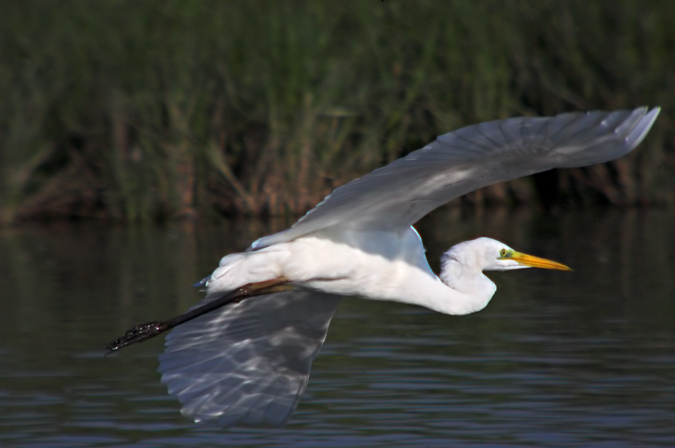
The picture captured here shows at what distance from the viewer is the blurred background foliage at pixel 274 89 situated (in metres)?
13.5

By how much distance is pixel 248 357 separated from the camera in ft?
20.2

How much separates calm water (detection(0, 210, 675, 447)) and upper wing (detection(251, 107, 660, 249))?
1.18m

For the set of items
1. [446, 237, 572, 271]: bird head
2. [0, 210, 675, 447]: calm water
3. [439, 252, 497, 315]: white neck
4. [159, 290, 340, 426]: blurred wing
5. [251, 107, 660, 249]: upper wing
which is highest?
[251, 107, 660, 249]: upper wing

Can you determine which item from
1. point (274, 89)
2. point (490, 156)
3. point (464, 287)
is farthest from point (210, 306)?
point (274, 89)

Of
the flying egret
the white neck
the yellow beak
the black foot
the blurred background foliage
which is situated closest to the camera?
the flying egret

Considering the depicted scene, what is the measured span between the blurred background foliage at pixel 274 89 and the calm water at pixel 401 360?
1640mm

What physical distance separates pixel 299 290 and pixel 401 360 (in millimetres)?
1421

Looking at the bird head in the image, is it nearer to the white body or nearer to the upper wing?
the white body

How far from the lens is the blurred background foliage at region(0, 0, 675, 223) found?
44.2 ft

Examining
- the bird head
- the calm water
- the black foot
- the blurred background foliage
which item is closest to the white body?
the bird head

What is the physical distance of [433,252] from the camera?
11.5 meters

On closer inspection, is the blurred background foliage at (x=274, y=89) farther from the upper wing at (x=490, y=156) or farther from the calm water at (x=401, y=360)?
the upper wing at (x=490, y=156)

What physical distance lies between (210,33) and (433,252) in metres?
3.96

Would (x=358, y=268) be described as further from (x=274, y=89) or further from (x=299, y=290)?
(x=274, y=89)
